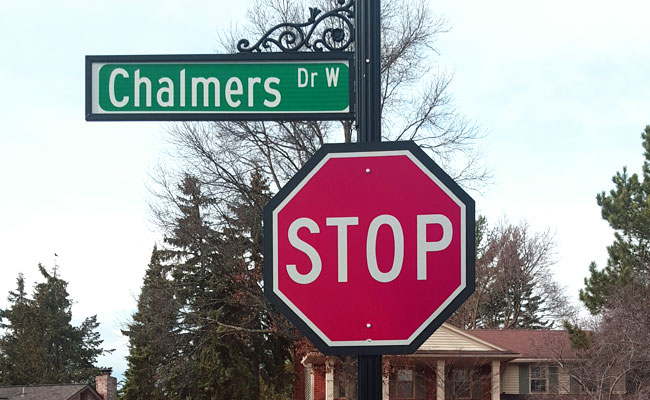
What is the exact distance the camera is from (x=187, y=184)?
26859 millimetres

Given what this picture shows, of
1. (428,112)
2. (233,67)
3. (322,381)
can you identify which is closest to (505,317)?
(322,381)

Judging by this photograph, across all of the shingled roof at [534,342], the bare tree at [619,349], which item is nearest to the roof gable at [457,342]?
the shingled roof at [534,342]

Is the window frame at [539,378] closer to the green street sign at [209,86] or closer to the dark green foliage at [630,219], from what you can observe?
the dark green foliage at [630,219]

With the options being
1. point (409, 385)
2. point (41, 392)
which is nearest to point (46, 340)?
point (41, 392)

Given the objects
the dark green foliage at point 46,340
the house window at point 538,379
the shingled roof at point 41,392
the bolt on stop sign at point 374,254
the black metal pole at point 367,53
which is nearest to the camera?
the bolt on stop sign at point 374,254

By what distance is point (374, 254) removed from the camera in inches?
Result: 122

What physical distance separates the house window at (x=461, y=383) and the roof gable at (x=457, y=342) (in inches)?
45.5

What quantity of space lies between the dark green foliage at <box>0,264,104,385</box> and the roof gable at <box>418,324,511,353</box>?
3843cm

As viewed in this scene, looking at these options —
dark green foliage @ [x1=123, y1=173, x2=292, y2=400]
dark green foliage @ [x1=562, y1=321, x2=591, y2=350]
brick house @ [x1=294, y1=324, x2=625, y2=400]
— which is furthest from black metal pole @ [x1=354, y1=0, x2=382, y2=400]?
brick house @ [x1=294, y1=324, x2=625, y2=400]

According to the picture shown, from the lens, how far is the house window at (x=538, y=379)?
133 ft

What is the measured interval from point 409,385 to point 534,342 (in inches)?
242

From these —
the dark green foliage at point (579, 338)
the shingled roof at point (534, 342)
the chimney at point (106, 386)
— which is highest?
the dark green foliage at point (579, 338)

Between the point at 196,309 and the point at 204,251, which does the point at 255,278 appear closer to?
the point at 204,251

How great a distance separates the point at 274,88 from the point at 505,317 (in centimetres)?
5560
